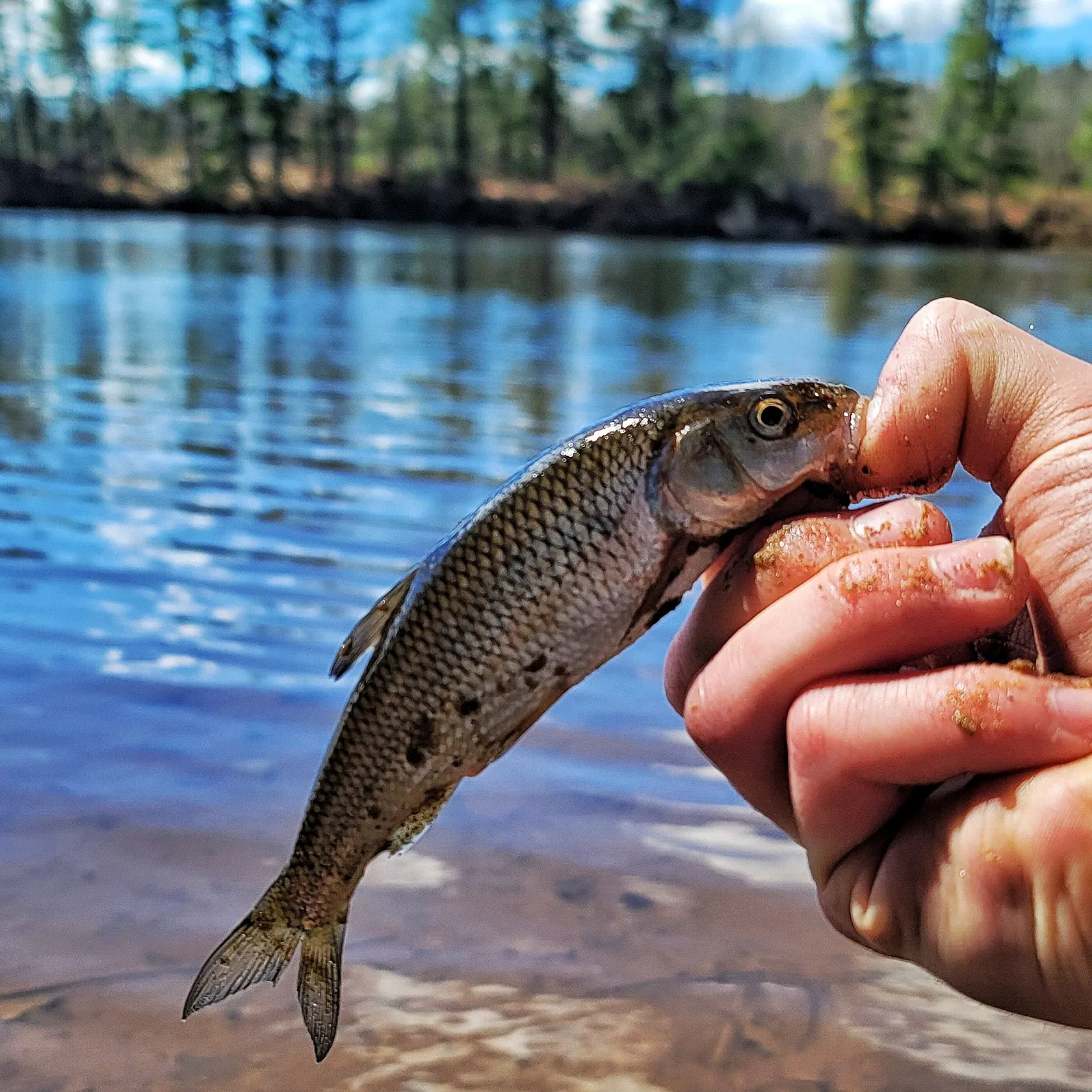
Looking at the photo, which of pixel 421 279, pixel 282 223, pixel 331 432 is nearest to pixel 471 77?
pixel 282 223

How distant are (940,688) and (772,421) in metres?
0.57

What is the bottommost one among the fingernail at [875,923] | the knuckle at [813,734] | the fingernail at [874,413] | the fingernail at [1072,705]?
the fingernail at [875,923]

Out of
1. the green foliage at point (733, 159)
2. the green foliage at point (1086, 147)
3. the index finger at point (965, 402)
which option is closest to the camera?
the index finger at point (965, 402)

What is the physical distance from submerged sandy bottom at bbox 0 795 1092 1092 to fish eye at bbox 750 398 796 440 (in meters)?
1.59

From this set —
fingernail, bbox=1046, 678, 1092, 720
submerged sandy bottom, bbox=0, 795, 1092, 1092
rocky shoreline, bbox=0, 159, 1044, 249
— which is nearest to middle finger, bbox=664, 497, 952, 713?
fingernail, bbox=1046, 678, 1092, 720

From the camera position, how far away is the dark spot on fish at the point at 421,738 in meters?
2.41

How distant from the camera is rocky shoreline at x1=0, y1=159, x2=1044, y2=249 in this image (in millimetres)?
75062

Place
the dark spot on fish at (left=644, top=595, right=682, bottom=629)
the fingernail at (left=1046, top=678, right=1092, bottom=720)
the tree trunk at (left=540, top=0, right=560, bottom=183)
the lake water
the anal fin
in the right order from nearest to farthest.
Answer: the fingernail at (left=1046, top=678, right=1092, bottom=720) < the dark spot on fish at (left=644, top=595, right=682, bottom=629) < the anal fin < the lake water < the tree trunk at (left=540, top=0, right=560, bottom=183)

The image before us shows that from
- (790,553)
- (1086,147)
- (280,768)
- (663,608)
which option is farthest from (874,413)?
(1086,147)

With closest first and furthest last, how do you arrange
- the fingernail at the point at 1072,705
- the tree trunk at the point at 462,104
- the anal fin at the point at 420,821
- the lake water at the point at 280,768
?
the fingernail at the point at 1072,705 < the anal fin at the point at 420,821 < the lake water at the point at 280,768 < the tree trunk at the point at 462,104

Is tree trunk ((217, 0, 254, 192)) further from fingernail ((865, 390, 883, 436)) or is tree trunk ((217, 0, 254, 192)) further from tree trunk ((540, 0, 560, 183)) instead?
fingernail ((865, 390, 883, 436))

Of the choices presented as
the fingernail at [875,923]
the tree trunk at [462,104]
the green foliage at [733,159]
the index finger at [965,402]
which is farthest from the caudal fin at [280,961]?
the tree trunk at [462,104]

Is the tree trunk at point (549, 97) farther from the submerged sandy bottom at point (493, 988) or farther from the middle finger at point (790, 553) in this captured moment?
the middle finger at point (790, 553)

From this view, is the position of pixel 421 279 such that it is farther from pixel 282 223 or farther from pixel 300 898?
pixel 282 223
